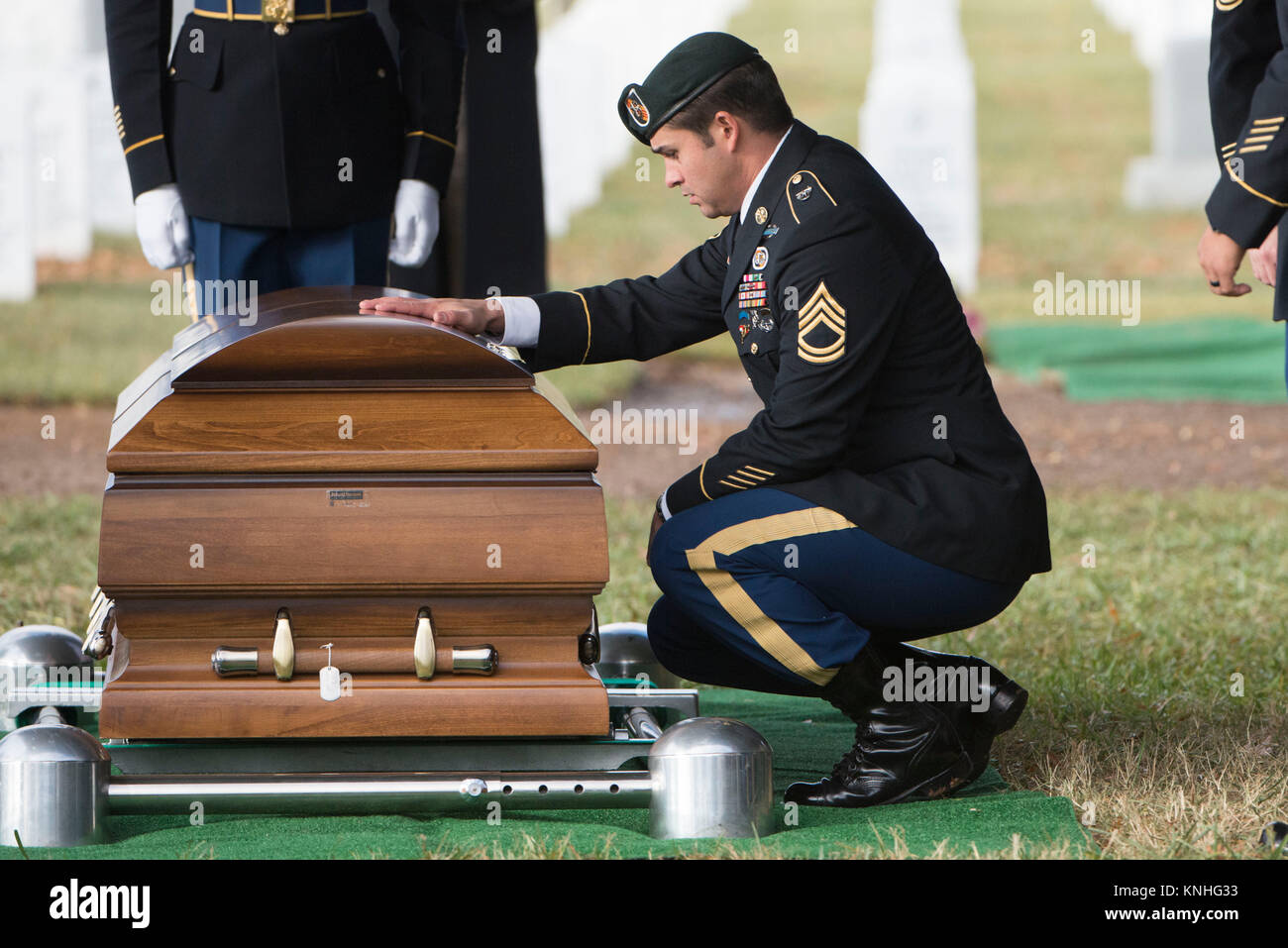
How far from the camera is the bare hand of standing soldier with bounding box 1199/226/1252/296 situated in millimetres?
2355

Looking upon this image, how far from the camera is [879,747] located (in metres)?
2.79

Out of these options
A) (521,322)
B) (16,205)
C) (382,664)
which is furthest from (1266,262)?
(16,205)

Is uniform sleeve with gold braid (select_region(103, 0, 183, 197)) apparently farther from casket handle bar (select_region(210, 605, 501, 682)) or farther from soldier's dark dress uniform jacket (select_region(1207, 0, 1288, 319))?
soldier's dark dress uniform jacket (select_region(1207, 0, 1288, 319))

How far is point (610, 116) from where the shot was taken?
14.8 metres

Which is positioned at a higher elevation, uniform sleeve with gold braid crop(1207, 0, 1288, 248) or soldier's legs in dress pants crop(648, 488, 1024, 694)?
uniform sleeve with gold braid crop(1207, 0, 1288, 248)

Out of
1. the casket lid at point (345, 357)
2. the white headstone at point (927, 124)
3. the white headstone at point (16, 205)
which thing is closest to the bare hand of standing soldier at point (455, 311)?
the casket lid at point (345, 357)

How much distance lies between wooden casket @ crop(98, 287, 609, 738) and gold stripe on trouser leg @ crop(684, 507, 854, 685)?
0.26 metres

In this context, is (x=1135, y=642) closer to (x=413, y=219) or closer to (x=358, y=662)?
(x=413, y=219)

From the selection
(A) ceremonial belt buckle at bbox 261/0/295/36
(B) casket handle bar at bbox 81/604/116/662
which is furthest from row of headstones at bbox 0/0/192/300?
(B) casket handle bar at bbox 81/604/116/662

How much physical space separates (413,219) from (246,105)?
0.39 meters

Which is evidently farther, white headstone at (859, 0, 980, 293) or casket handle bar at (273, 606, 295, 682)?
white headstone at (859, 0, 980, 293)

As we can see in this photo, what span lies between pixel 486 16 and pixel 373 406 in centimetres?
232

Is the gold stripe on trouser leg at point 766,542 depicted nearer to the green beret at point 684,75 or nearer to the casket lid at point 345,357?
the casket lid at point 345,357

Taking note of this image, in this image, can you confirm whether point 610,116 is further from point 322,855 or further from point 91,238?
point 322,855
